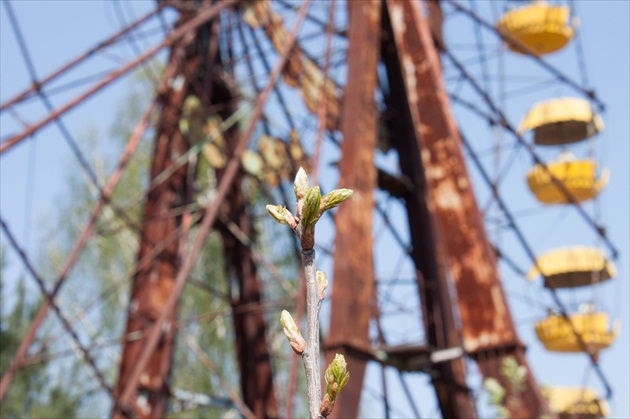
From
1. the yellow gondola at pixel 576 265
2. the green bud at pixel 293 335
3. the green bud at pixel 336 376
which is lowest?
the green bud at pixel 336 376

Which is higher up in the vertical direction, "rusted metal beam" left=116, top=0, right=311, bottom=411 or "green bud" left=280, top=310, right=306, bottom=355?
"rusted metal beam" left=116, top=0, right=311, bottom=411

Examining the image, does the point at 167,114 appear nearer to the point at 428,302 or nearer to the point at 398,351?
the point at 428,302

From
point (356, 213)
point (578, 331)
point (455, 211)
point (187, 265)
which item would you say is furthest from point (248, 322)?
point (578, 331)

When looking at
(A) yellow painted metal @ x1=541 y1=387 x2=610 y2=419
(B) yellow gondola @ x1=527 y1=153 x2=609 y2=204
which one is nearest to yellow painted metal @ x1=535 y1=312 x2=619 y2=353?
(A) yellow painted metal @ x1=541 y1=387 x2=610 y2=419

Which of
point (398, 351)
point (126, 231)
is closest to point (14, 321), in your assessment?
point (126, 231)

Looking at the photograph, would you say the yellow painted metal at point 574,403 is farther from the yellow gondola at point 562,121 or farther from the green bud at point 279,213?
the green bud at point 279,213

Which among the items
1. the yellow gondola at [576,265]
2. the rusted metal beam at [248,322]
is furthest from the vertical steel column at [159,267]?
the yellow gondola at [576,265]

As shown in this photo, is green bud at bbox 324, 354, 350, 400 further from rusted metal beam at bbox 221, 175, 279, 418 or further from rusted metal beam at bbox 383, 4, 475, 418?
rusted metal beam at bbox 221, 175, 279, 418
